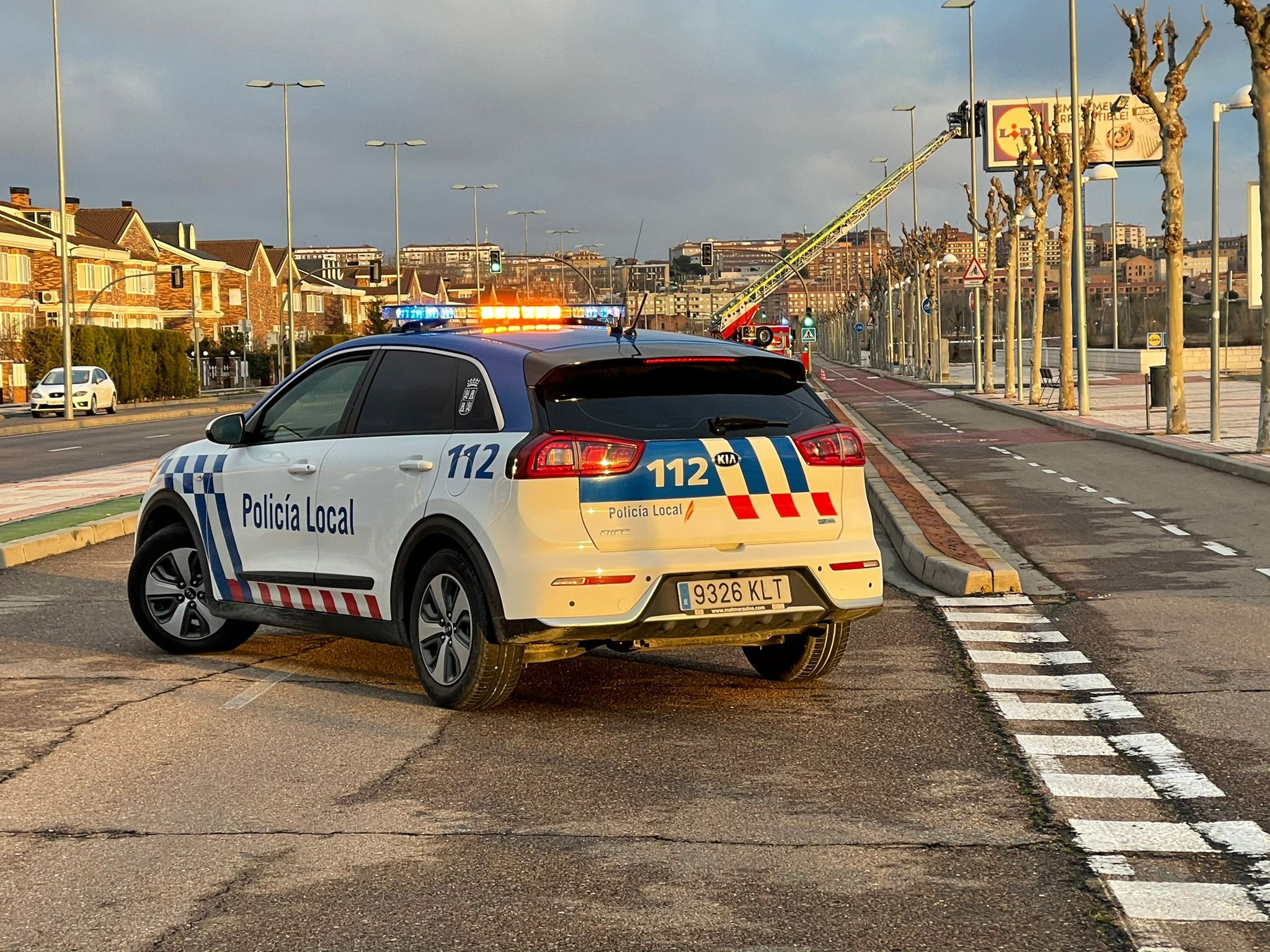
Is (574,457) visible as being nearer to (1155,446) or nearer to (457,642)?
(457,642)

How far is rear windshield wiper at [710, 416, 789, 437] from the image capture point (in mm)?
7473

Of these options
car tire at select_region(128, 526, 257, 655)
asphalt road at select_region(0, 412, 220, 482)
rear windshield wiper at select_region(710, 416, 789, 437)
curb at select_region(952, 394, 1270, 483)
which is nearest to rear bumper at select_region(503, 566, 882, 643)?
rear windshield wiper at select_region(710, 416, 789, 437)

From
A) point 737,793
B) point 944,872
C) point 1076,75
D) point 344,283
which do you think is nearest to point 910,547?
point 737,793

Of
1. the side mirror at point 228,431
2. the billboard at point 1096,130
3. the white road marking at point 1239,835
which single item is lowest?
the white road marking at point 1239,835

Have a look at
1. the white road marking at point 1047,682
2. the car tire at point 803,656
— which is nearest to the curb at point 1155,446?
the white road marking at point 1047,682

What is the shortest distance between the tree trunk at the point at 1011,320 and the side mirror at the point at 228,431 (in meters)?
41.5

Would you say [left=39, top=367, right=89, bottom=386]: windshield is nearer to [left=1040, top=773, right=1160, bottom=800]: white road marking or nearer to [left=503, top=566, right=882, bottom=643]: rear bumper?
[left=503, top=566, right=882, bottom=643]: rear bumper

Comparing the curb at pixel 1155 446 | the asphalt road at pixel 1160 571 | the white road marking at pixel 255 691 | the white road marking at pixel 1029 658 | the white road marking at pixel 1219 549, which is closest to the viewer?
the asphalt road at pixel 1160 571

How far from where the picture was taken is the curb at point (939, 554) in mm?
11734

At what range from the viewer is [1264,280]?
2495cm

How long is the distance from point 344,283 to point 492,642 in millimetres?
185113

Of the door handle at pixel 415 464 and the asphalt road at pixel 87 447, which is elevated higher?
the door handle at pixel 415 464

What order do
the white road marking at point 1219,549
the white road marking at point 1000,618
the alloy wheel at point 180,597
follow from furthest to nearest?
the white road marking at point 1219,549
the white road marking at point 1000,618
the alloy wheel at point 180,597

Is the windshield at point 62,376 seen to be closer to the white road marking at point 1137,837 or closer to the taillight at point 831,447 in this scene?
the taillight at point 831,447
